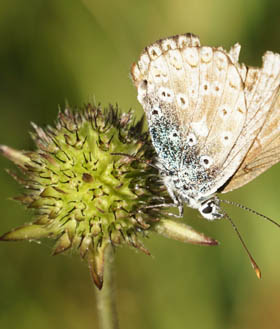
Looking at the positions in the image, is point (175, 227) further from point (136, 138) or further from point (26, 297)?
point (26, 297)

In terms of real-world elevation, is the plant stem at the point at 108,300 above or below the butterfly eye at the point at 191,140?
below

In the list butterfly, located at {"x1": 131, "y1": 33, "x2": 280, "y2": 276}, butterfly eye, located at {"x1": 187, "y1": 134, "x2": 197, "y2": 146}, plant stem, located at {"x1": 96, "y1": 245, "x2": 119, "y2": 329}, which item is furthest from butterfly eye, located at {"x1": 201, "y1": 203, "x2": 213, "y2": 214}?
plant stem, located at {"x1": 96, "y1": 245, "x2": 119, "y2": 329}

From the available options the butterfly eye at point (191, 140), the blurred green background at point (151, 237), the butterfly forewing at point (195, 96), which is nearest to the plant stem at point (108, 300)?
the butterfly forewing at point (195, 96)

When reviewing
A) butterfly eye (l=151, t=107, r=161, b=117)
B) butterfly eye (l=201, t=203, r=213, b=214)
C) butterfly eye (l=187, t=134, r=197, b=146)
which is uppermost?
butterfly eye (l=151, t=107, r=161, b=117)

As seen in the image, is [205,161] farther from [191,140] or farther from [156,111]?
[156,111]

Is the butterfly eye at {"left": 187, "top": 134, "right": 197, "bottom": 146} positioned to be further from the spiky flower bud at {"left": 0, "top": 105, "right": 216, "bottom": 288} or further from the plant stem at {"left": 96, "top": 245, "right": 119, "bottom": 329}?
the plant stem at {"left": 96, "top": 245, "right": 119, "bottom": 329}

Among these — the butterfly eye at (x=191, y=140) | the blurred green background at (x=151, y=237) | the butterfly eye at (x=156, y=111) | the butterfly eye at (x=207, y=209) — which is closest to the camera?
the butterfly eye at (x=207, y=209)

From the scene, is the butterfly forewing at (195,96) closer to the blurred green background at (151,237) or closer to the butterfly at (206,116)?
the butterfly at (206,116)
